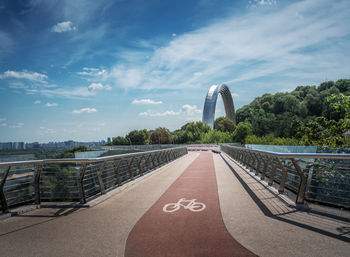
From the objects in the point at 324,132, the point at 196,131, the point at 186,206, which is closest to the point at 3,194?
the point at 186,206

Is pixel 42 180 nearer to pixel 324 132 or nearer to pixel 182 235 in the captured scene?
pixel 182 235

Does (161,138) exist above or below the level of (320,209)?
above

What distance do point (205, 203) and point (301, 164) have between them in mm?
2568

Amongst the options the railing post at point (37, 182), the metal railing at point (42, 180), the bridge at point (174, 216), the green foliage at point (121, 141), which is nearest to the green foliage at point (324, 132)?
the bridge at point (174, 216)

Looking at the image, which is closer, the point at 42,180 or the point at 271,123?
the point at 42,180

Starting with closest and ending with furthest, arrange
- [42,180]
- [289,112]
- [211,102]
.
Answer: [42,180], [289,112], [211,102]

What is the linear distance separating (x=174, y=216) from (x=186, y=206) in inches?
36.9

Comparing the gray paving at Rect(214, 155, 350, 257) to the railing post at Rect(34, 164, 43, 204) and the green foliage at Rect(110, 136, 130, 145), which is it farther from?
the green foliage at Rect(110, 136, 130, 145)

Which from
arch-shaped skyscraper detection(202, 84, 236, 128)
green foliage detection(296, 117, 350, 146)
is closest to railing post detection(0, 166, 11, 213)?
green foliage detection(296, 117, 350, 146)

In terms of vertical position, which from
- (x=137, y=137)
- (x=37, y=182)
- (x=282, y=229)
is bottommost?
(x=282, y=229)

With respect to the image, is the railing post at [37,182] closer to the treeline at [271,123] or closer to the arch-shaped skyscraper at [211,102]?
the treeline at [271,123]

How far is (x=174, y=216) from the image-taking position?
5898mm

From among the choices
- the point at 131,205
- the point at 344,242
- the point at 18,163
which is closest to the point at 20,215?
the point at 18,163

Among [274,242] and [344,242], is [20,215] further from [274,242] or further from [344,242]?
[344,242]
